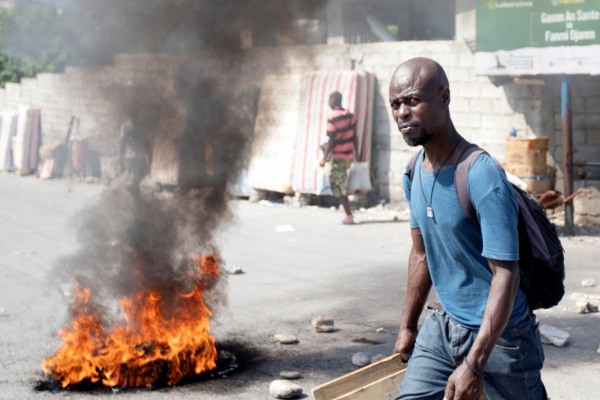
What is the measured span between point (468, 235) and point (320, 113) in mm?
9153

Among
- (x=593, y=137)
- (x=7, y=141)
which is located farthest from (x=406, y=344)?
(x=7, y=141)

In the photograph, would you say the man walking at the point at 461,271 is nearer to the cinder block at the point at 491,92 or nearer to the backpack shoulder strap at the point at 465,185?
the backpack shoulder strap at the point at 465,185

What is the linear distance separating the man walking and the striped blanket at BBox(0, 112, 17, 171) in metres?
17.1

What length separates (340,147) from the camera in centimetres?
1002

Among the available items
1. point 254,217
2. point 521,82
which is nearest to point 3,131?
point 254,217

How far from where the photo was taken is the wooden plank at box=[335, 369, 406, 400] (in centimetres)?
258

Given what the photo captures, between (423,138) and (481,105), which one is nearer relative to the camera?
(423,138)

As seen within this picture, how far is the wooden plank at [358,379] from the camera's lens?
8.36ft

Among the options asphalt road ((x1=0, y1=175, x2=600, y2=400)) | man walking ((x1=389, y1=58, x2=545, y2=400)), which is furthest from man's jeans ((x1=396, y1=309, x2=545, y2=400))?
asphalt road ((x1=0, y1=175, x2=600, y2=400))

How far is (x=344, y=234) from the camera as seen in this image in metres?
9.30

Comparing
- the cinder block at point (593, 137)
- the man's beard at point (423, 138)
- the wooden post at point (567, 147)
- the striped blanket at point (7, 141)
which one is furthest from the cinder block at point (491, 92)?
the striped blanket at point (7, 141)

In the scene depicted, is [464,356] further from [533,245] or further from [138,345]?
[138,345]

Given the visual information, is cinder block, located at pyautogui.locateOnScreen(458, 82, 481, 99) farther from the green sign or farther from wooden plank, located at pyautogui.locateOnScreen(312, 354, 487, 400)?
wooden plank, located at pyautogui.locateOnScreen(312, 354, 487, 400)

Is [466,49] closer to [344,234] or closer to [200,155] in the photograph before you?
[344,234]
